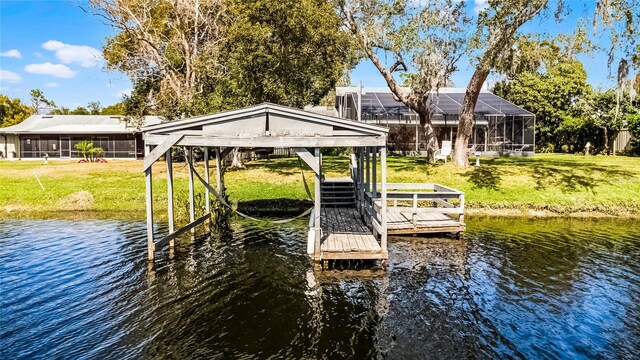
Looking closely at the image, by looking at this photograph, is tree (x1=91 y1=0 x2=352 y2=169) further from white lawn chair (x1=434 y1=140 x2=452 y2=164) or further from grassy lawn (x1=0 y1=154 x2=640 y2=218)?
white lawn chair (x1=434 y1=140 x2=452 y2=164)

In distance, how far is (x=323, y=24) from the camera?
22.2m

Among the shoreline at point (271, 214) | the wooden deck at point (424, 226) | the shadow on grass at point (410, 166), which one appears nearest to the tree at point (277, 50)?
the shoreline at point (271, 214)

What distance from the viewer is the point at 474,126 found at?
3500cm

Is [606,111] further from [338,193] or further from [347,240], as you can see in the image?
[347,240]

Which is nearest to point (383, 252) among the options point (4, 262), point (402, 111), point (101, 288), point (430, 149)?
point (101, 288)

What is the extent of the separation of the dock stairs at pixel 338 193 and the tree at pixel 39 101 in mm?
74875

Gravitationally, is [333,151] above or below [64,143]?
below

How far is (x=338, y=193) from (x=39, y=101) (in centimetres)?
7867

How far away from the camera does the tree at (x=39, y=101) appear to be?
74188mm

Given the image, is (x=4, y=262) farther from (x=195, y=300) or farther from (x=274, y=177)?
(x=274, y=177)

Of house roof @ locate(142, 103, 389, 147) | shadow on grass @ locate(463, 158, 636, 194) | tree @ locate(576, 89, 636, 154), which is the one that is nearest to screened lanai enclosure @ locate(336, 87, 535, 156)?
tree @ locate(576, 89, 636, 154)

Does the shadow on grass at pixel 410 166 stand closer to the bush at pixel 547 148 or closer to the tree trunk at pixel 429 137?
the tree trunk at pixel 429 137

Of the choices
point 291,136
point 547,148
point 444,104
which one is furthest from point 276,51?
point 547,148

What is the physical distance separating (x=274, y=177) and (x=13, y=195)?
13370 mm
